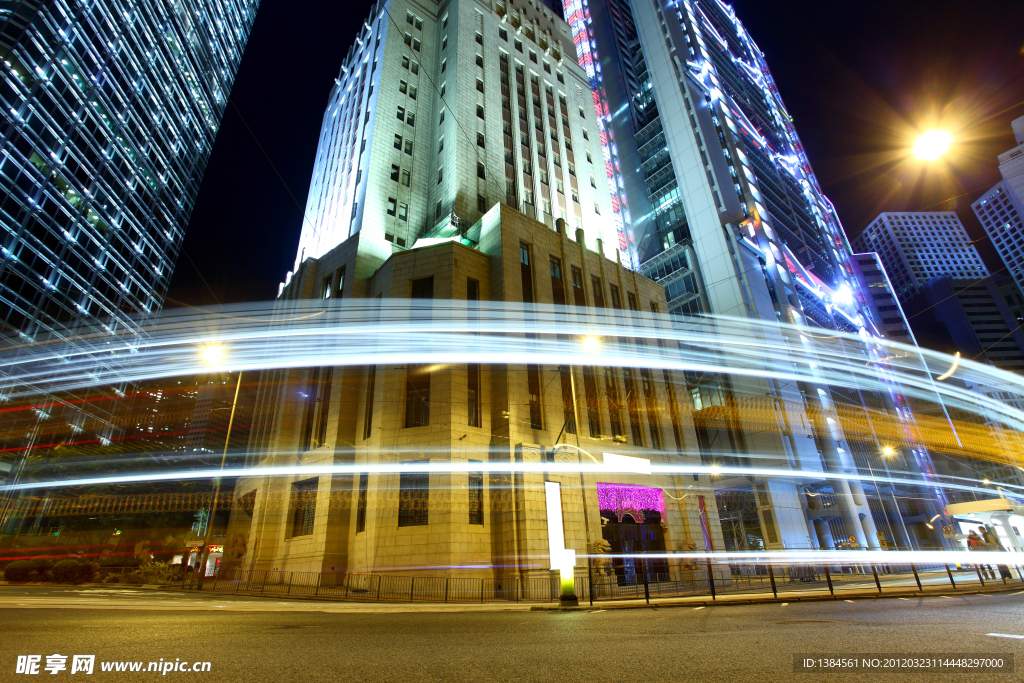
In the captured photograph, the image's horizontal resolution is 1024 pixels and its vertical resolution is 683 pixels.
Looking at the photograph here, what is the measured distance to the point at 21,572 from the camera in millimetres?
30203

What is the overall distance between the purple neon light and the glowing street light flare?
2374 centimetres

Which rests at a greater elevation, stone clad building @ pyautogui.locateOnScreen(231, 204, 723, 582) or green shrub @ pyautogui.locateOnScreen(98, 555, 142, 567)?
stone clad building @ pyautogui.locateOnScreen(231, 204, 723, 582)

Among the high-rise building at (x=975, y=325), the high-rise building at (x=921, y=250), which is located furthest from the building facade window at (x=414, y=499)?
the high-rise building at (x=921, y=250)

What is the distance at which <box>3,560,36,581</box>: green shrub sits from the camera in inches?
1189

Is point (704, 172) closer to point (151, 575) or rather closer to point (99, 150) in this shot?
point (151, 575)

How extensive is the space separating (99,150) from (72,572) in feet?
207

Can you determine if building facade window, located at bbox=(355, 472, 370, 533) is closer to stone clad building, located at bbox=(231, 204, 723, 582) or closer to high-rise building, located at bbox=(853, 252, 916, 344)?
stone clad building, located at bbox=(231, 204, 723, 582)

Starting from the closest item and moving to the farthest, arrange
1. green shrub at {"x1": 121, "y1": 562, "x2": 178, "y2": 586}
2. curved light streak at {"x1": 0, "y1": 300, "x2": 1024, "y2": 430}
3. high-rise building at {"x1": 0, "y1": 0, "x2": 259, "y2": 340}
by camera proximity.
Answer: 1. curved light streak at {"x1": 0, "y1": 300, "x2": 1024, "y2": 430}
2. green shrub at {"x1": 121, "y1": 562, "x2": 178, "y2": 586}
3. high-rise building at {"x1": 0, "y1": 0, "x2": 259, "y2": 340}

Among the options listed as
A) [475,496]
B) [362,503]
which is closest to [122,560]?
[362,503]

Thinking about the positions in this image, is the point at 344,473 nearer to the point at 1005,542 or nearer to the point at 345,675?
the point at 345,675

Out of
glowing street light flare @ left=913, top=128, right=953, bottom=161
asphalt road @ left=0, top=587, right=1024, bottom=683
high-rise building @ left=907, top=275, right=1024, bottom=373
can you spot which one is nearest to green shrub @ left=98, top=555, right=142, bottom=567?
asphalt road @ left=0, top=587, right=1024, bottom=683

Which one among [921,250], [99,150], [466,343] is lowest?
[466,343]

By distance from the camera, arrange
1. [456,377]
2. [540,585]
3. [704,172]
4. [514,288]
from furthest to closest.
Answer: [704,172], [514,288], [456,377], [540,585]

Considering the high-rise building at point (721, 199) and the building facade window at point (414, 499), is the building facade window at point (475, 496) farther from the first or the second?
the high-rise building at point (721, 199)
